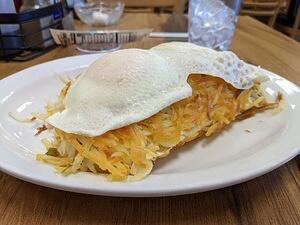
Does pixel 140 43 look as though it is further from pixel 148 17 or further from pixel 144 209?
pixel 144 209

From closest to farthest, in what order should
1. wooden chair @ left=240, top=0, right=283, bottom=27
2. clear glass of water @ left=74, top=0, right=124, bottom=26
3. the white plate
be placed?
the white plate < clear glass of water @ left=74, top=0, right=124, bottom=26 < wooden chair @ left=240, top=0, right=283, bottom=27

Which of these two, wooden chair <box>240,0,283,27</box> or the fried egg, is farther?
wooden chair <box>240,0,283,27</box>

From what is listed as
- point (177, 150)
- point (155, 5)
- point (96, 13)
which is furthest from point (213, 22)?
point (155, 5)

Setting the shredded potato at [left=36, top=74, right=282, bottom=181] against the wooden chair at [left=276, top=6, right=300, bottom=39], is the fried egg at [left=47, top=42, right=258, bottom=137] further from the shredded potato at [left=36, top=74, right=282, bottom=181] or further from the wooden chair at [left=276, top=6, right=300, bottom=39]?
the wooden chair at [left=276, top=6, right=300, bottom=39]

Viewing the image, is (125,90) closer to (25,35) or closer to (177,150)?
(177,150)

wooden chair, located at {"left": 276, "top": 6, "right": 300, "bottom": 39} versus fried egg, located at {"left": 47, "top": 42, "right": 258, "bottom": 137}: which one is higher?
fried egg, located at {"left": 47, "top": 42, "right": 258, "bottom": 137}

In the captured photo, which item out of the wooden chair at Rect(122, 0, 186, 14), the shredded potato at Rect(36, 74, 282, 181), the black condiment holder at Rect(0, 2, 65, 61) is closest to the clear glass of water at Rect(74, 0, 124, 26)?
the black condiment holder at Rect(0, 2, 65, 61)
